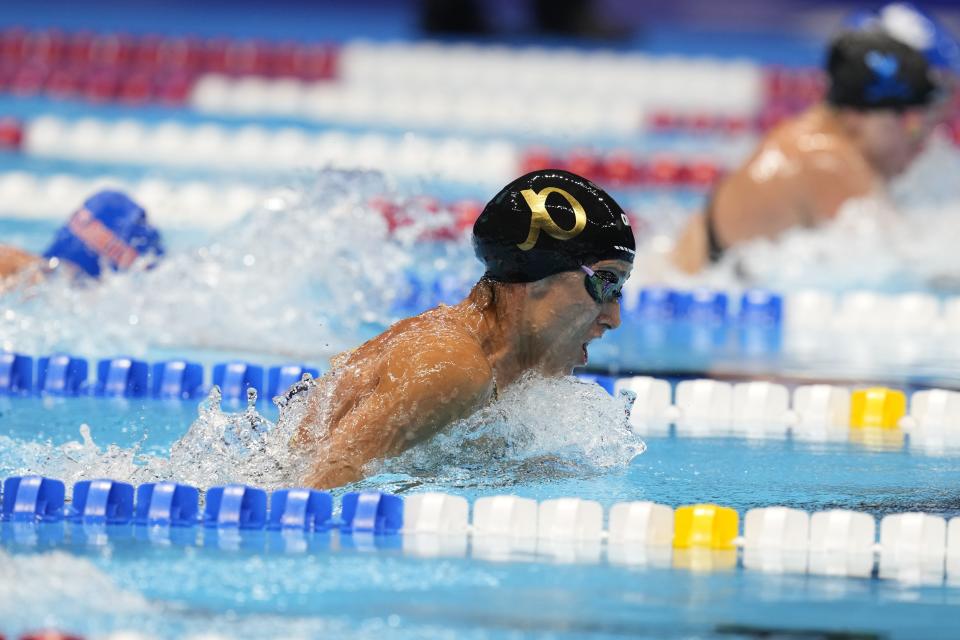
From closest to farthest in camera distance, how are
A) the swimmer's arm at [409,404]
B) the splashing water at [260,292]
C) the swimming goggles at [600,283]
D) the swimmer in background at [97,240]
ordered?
the swimmer's arm at [409,404] < the swimming goggles at [600,283] < the splashing water at [260,292] < the swimmer in background at [97,240]

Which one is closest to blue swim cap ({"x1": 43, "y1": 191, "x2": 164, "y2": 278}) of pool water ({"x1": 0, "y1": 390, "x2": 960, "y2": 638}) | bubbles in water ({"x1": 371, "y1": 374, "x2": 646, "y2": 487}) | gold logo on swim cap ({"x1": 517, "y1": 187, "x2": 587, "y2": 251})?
pool water ({"x1": 0, "y1": 390, "x2": 960, "y2": 638})

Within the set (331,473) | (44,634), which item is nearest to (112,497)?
(331,473)

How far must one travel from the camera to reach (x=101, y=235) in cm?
476

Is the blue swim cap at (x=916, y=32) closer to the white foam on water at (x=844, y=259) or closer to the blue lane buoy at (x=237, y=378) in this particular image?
the white foam on water at (x=844, y=259)

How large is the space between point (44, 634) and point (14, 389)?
1.90 m

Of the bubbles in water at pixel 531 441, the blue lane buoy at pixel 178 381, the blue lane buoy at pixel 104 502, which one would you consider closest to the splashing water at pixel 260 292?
the blue lane buoy at pixel 178 381

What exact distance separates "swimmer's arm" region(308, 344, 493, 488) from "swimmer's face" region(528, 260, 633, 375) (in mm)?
211

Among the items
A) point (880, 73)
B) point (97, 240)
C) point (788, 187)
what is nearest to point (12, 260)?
point (97, 240)

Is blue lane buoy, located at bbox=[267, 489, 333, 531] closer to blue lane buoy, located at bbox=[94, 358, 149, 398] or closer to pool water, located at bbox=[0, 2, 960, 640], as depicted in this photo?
pool water, located at bbox=[0, 2, 960, 640]

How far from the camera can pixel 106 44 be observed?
931 cm

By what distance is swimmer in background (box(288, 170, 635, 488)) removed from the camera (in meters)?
3.00

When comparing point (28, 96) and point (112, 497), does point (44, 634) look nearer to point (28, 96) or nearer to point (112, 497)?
point (112, 497)

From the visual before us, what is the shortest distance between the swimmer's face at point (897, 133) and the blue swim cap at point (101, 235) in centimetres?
260

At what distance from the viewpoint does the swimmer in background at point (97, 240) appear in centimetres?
474
